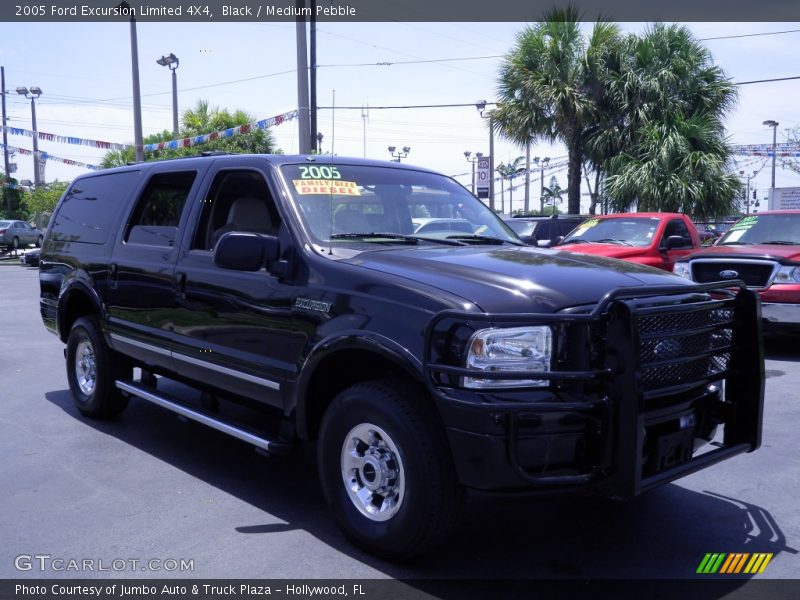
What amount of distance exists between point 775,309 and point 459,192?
16.6 feet

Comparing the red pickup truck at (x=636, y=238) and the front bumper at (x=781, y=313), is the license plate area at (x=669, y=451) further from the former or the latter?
the red pickup truck at (x=636, y=238)

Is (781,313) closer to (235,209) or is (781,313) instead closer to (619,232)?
(619,232)

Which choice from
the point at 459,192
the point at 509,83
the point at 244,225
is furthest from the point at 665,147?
the point at 244,225

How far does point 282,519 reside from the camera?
4.29m

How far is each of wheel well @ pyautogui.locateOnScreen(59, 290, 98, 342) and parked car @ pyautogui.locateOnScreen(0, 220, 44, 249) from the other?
30.0m

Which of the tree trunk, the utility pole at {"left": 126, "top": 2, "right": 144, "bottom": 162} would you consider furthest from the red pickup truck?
the utility pole at {"left": 126, "top": 2, "right": 144, "bottom": 162}

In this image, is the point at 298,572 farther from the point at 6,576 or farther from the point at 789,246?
the point at 789,246

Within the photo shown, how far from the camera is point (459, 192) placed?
5.49 m

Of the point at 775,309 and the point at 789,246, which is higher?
the point at 789,246

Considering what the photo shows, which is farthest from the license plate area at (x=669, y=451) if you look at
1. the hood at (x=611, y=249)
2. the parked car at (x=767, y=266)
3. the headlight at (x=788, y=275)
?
the hood at (x=611, y=249)

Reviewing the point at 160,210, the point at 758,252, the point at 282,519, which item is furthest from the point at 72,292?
the point at 758,252

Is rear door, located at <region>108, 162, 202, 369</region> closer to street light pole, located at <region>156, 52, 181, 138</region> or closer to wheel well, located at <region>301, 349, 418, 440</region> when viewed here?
wheel well, located at <region>301, 349, 418, 440</region>

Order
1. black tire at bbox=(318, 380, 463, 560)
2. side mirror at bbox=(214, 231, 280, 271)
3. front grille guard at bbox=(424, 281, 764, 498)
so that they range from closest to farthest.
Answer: front grille guard at bbox=(424, 281, 764, 498)
black tire at bbox=(318, 380, 463, 560)
side mirror at bbox=(214, 231, 280, 271)

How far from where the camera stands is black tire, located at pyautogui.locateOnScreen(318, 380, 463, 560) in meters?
3.39
